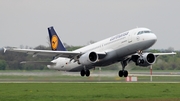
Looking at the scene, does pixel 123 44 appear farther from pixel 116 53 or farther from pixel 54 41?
pixel 54 41

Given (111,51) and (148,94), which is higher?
(111,51)

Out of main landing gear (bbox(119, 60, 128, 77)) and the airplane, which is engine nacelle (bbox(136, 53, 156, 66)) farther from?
main landing gear (bbox(119, 60, 128, 77))

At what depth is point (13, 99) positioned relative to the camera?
1049 inches

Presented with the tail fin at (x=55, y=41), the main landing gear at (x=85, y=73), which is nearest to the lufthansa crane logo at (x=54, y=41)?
the tail fin at (x=55, y=41)

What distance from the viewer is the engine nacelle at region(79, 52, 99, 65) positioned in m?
48.7

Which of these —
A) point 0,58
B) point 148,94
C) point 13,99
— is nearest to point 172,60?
point 0,58

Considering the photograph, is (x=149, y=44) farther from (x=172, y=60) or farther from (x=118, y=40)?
(x=172, y=60)

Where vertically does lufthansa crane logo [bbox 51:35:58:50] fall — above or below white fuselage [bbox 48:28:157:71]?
above

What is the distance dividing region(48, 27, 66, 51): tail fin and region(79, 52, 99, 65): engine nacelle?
9220 millimetres

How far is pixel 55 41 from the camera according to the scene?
59.2 m

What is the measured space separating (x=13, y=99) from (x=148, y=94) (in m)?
8.07

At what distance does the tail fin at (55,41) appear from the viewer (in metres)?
58.2

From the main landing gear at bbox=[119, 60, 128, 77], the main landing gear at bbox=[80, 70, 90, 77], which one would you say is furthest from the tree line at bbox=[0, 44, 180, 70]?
the main landing gear at bbox=[80, 70, 90, 77]

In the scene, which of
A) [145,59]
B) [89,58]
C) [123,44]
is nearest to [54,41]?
[89,58]
